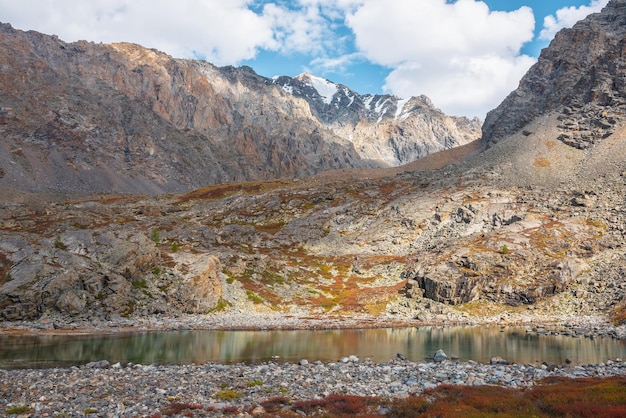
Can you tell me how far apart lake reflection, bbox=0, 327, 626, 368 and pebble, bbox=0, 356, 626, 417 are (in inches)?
228

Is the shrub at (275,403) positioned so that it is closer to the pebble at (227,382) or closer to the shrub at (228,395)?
the pebble at (227,382)

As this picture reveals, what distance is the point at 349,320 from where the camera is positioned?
261 ft

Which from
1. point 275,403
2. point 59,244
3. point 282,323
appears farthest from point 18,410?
point 59,244

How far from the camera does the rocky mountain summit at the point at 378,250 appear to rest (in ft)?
249

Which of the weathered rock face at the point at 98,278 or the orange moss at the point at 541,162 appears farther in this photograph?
the orange moss at the point at 541,162

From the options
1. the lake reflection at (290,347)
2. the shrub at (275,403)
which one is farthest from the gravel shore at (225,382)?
the lake reflection at (290,347)

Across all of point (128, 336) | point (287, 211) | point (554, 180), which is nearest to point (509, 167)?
point (554, 180)

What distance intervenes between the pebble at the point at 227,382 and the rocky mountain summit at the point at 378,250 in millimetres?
38679

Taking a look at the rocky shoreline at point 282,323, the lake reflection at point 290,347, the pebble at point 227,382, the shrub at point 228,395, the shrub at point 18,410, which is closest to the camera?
the shrub at point 18,410

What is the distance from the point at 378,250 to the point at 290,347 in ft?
247

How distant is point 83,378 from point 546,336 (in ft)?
189

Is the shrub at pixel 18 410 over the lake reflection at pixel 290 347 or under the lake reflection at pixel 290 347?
over

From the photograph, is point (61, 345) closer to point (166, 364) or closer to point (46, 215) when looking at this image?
point (166, 364)

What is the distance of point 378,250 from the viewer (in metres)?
126
